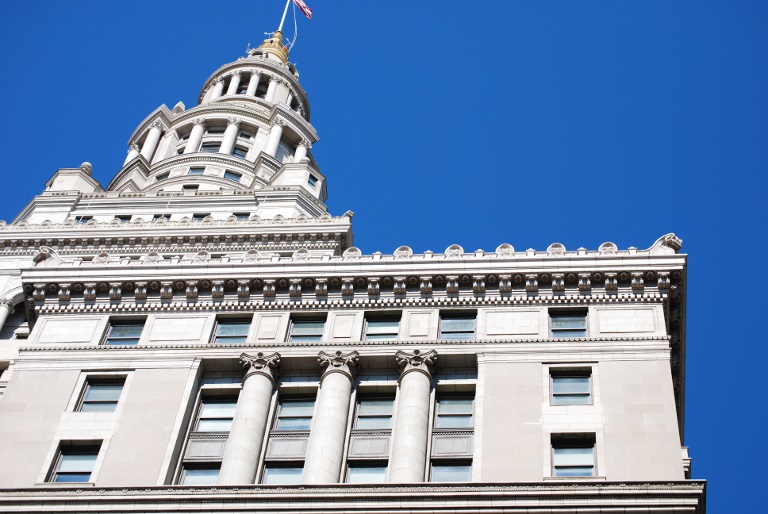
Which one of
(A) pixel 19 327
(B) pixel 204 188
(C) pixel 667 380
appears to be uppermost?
(B) pixel 204 188

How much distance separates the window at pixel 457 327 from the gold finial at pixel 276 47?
75179 mm

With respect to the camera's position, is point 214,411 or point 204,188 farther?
point 204,188

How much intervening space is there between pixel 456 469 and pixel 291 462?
556 cm

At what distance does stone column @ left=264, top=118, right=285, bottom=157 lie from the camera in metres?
101

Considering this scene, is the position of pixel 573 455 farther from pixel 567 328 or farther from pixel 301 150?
pixel 301 150

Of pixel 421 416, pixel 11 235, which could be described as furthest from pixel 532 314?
pixel 11 235

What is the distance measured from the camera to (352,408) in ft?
169

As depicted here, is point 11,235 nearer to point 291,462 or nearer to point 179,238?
point 179,238

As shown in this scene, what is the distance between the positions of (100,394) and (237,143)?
5061 cm

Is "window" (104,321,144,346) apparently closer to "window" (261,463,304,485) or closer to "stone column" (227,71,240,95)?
"window" (261,463,304,485)

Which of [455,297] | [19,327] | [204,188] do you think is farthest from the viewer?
[204,188]

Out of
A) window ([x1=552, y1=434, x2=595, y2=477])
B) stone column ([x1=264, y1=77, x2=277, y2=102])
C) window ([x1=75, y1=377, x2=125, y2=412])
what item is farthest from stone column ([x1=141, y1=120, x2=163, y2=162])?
window ([x1=552, y1=434, x2=595, y2=477])

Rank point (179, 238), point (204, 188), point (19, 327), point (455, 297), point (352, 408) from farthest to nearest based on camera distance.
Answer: point (204, 188) < point (179, 238) < point (19, 327) < point (455, 297) < point (352, 408)

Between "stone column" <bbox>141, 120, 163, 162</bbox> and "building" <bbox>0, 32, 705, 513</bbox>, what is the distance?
4273 cm
